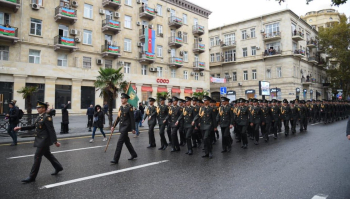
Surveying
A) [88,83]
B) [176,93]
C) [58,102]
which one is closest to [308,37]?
[176,93]

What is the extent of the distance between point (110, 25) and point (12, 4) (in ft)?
32.5

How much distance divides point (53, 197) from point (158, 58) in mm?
31600

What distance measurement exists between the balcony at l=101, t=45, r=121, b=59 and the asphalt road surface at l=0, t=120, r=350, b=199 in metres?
21.8

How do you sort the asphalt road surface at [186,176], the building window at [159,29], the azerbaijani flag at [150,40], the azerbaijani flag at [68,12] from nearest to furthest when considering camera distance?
the asphalt road surface at [186,176] → the azerbaijani flag at [68,12] → the azerbaijani flag at [150,40] → the building window at [159,29]

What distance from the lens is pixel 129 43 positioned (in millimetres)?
31953

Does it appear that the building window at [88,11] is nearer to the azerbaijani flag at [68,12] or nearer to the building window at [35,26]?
the azerbaijani flag at [68,12]

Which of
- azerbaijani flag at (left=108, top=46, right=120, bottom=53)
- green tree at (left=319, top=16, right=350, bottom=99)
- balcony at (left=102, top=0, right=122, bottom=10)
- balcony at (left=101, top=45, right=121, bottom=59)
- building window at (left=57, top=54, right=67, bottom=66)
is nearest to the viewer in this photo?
building window at (left=57, top=54, right=67, bottom=66)

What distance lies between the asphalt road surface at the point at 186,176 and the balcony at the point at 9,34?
60.7 ft

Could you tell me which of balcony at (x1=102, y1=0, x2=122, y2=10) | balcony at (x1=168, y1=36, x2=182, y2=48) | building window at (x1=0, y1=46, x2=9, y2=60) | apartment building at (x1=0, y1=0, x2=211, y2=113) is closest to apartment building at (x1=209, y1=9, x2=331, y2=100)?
apartment building at (x1=0, y1=0, x2=211, y2=113)

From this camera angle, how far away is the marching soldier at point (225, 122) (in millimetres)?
8469

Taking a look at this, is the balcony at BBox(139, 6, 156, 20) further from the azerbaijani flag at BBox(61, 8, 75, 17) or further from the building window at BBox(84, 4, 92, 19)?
the azerbaijani flag at BBox(61, 8, 75, 17)

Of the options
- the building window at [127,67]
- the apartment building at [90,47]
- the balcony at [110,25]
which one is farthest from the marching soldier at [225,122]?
the building window at [127,67]

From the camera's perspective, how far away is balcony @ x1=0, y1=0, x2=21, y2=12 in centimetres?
2188

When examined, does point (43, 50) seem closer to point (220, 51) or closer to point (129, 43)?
point (129, 43)
